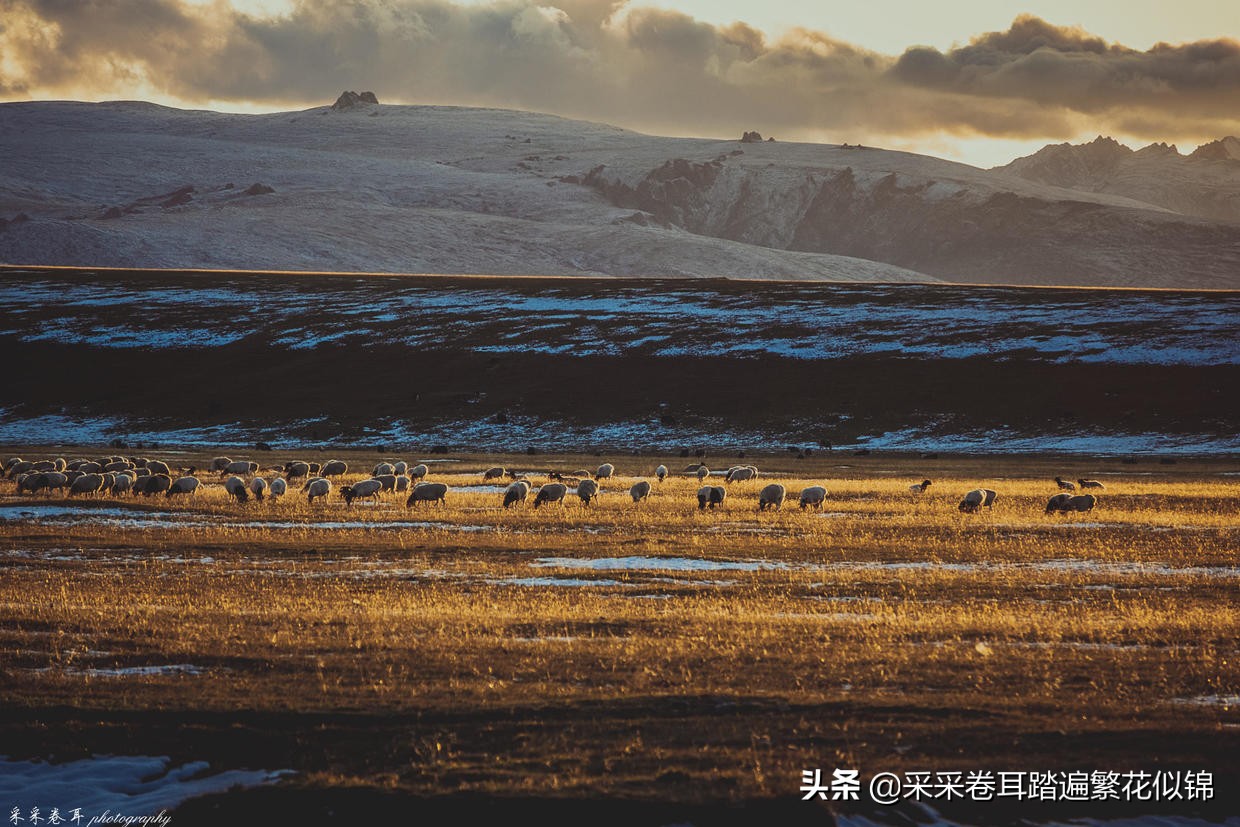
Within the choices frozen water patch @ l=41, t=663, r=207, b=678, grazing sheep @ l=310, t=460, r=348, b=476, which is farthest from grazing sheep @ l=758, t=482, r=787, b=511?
frozen water patch @ l=41, t=663, r=207, b=678

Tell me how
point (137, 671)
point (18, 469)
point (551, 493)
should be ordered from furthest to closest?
1. point (18, 469)
2. point (551, 493)
3. point (137, 671)

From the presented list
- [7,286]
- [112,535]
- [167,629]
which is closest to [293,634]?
[167,629]

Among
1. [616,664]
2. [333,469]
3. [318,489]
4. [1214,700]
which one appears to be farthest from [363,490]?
[1214,700]

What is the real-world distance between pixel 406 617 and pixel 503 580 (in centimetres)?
439

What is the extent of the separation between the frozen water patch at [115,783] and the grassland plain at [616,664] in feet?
0.89

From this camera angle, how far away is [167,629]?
1708 centimetres

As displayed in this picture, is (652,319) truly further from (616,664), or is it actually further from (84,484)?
(616,664)

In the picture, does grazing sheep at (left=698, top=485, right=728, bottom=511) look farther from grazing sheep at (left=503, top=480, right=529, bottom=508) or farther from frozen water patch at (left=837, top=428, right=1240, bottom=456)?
frozen water patch at (left=837, top=428, right=1240, bottom=456)

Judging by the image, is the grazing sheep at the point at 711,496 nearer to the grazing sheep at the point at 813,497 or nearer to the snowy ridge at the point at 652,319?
the grazing sheep at the point at 813,497

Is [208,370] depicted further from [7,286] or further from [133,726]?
[133,726]

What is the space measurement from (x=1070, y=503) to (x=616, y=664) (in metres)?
24.4

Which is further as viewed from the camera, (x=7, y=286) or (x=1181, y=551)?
(x=7, y=286)

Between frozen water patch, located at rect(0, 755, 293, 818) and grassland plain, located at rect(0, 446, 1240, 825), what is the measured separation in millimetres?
270

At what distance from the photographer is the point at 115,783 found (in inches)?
451
